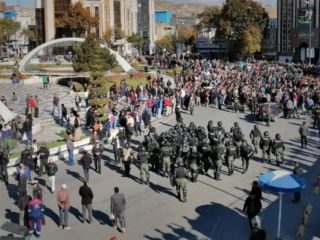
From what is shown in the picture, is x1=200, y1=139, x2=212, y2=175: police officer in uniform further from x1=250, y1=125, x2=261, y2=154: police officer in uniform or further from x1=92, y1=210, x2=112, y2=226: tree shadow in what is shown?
x1=92, y1=210, x2=112, y2=226: tree shadow

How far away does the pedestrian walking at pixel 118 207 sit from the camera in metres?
13.4

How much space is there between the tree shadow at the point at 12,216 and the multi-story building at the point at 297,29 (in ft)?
191

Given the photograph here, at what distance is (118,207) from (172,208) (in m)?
2.56

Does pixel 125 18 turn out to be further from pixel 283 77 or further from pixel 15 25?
pixel 283 77

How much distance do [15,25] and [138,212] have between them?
295 feet

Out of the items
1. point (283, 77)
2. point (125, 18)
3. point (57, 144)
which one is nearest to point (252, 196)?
point (57, 144)

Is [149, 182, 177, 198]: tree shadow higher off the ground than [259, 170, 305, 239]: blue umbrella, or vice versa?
[259, 170, 305, 239]: blue umbrella

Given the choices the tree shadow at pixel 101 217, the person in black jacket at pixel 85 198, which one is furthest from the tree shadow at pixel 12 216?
the tree shadow at pixel 101 217

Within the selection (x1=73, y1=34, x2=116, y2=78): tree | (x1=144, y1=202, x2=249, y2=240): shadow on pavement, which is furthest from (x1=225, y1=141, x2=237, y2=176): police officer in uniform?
(x1=73, y1=34, x2=116, y2=78): tree

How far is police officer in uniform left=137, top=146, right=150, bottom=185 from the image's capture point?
17.2 metres

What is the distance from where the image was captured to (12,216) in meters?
15.4

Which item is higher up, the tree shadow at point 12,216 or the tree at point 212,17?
the tree at point 212,17

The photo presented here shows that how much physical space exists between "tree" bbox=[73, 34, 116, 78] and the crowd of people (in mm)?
2395

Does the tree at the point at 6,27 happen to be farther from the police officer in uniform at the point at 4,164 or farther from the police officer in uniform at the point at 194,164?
the police officer in uniform at the point at 194,164
